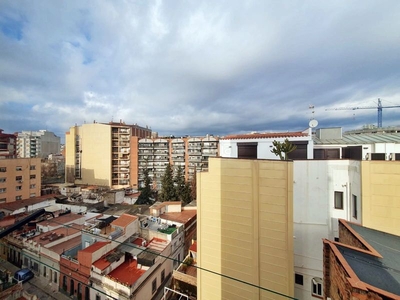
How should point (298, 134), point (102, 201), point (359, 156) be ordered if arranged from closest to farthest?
point (359, 156), point (298, 134), point (102, 201)

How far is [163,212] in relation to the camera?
17.3 metres

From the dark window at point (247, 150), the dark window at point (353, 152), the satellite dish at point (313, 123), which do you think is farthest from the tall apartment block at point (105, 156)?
the dark window at point (353, 152)

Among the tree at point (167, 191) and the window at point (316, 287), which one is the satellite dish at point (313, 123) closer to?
the window at point (316, 287)

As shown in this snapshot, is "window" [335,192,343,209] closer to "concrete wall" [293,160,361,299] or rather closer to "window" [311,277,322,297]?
"concrete wall" [293,160,361,299]

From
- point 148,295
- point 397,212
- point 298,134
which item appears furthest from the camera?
point 298,134

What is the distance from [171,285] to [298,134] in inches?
474

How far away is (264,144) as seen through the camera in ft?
35.2

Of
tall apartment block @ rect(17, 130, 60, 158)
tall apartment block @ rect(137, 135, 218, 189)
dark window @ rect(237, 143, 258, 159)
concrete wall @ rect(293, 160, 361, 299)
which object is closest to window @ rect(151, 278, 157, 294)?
concrete wall @ rect(293, 160, 361, 299)

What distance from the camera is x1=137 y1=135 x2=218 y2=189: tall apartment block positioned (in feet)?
108

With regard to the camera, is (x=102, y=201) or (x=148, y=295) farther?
(x=102, y=201)

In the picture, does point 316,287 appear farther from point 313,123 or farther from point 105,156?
point 105,156

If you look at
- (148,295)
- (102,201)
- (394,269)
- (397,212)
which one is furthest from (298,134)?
(102,201)

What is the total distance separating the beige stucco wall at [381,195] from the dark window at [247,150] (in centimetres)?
587

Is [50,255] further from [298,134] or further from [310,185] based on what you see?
[298,134]
